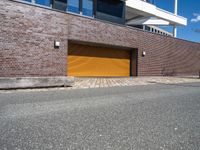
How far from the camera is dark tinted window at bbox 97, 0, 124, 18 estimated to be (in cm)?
1705

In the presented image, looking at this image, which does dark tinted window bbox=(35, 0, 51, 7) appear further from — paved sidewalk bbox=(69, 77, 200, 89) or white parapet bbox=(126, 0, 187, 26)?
white parapet bbox=(126, 0, 187, 26)

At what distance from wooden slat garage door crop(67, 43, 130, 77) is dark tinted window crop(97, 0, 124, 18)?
4034mm

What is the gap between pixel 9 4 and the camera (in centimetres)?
1057

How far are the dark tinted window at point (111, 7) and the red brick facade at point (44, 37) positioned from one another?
2978mm

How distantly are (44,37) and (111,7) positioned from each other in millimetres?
8768

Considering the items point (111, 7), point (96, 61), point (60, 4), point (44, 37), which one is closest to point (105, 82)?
point (96, 61)

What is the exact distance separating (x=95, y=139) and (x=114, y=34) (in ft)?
42.6

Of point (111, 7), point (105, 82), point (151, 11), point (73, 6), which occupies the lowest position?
point (105, 82)

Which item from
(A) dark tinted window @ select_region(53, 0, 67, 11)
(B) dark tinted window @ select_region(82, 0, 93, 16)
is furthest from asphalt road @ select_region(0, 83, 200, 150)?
(B) dark tinted window @ select_region(82, 0, 93, 16)

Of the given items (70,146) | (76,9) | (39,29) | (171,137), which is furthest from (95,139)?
(76,9)

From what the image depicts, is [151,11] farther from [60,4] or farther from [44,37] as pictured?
[44,37]

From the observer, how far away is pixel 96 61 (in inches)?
595

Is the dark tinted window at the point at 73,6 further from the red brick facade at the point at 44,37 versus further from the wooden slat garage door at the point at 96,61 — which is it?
the wooden slat garage door at the point at 96,61

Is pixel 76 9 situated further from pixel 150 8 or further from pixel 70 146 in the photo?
pixel 70 146
